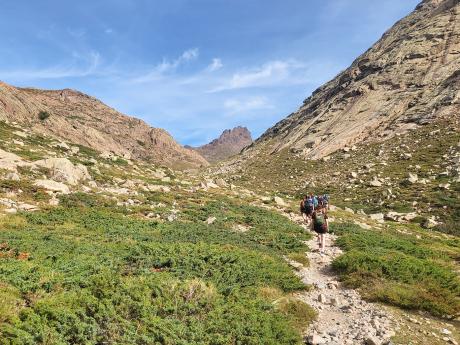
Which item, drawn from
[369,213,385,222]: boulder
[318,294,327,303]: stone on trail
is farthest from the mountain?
[318,294,327,303]: stone on trail

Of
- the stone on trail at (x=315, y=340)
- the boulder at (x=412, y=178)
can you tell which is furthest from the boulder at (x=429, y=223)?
the stone on trail at (x=315, y=340)

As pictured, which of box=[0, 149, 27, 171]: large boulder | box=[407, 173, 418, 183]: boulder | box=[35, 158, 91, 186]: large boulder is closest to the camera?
box=[0, 149, 27, 171]: large boulder

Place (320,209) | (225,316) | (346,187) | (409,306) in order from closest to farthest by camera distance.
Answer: (225,316), (409,306), (320,209), (346,187)

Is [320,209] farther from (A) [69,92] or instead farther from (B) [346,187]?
(A) [69,92]

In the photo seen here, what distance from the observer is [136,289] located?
349 inches

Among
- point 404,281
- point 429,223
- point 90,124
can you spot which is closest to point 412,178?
point 429,223

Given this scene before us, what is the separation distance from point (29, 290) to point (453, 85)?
72.2 m

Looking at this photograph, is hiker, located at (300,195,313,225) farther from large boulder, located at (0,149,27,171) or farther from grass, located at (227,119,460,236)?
large boulder, located at (0,149,27,171)

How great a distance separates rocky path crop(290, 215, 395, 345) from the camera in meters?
8.67

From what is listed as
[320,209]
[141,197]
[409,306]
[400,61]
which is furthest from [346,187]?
[400,61]

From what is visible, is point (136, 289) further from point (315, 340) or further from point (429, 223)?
point (429, 223)

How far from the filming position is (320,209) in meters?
24.4

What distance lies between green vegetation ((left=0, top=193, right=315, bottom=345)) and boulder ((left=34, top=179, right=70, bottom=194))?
230 inches

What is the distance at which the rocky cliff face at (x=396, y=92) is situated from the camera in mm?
65250
